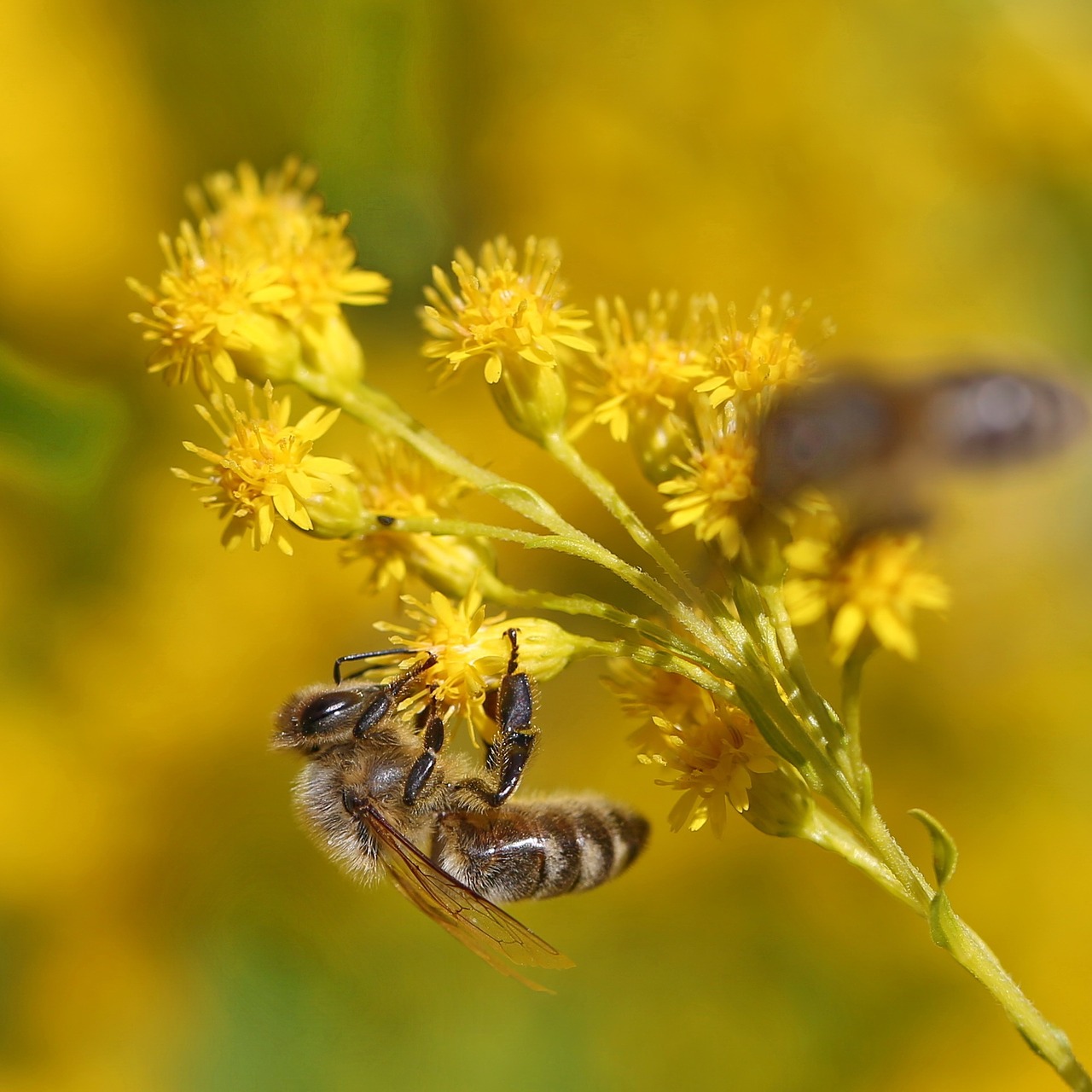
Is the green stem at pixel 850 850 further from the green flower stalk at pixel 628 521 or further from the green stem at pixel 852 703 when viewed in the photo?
the green stem at pixel 852 703

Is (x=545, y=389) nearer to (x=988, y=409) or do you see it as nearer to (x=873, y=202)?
(x=988, y=409)

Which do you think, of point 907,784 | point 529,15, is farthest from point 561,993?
point 529,15

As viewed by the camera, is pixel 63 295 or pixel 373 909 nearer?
pixel 373 909

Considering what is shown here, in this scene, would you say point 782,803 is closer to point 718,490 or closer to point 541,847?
point 718,490

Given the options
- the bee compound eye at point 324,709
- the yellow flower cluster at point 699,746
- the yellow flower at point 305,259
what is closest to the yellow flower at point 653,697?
the yellow flower cluster at point 699,746

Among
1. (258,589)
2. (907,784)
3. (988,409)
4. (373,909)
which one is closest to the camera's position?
(988,409)

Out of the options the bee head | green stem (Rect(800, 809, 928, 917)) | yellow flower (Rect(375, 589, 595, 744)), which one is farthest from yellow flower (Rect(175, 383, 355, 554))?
green stem (Rect(800, 809, 928, 917))
